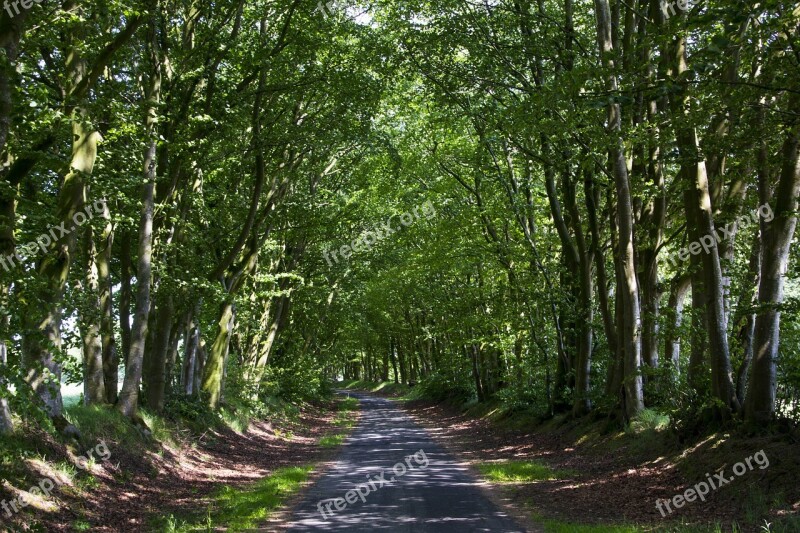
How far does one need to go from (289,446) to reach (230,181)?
8.46 m

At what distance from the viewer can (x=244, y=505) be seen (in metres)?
9.78

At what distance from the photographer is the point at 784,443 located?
343 inches

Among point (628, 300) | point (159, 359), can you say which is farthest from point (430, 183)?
point (159, 359)

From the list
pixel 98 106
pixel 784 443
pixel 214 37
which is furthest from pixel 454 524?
pixel 214 37

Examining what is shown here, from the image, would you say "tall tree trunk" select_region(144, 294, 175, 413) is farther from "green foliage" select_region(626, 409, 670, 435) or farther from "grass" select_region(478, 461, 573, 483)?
"green foliage" select_region(626, 409, 670, 435)

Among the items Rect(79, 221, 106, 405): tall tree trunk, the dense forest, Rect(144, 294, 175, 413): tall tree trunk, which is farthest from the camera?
Rect(144, 294, 175, 413): tall tree trunk

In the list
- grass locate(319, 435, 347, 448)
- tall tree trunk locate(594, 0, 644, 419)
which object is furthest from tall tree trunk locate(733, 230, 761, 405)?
grass locate(319, 435, 347, 448)

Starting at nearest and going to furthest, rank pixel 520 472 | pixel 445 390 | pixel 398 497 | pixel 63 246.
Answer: pixel 63 246, pixel 398 497, pixel 520 472, pixel 445 390

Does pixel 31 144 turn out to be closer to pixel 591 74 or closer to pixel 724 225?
pixel 591 74

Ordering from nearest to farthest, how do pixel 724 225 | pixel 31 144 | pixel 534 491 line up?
1. pixel 31 144
2. pixel 534 491
3. pixel 724 225

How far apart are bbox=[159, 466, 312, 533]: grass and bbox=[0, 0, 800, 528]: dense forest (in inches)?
103

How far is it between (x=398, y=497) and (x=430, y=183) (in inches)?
612

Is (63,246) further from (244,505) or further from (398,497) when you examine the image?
(398,497)

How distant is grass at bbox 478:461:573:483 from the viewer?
39.4 feet
